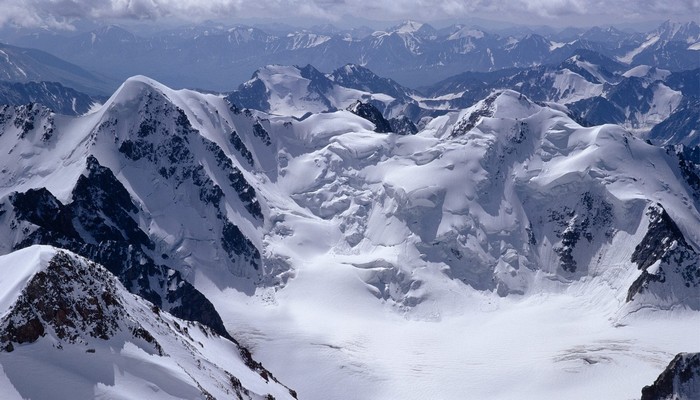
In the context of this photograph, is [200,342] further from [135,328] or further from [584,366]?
[584,366]

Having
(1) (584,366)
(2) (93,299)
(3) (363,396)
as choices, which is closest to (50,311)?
(2) (93,299)

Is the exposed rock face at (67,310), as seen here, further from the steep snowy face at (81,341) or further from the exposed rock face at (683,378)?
the exposed rock face at (683,378)

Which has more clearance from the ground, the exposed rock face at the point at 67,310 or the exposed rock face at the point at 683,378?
the exposed rock face at the point at 67,310

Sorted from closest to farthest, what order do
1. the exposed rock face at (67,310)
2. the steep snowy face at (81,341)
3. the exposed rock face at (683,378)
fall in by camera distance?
the steep snowy face at (81,341), the exposed rock face at (67,310), the exposed rock face at (683,378)

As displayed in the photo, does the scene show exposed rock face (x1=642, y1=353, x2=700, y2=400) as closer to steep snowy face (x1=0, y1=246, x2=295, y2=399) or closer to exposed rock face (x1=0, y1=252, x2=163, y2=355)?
steep snowy face (x1=0, y1=246, x2=295, y2=399)

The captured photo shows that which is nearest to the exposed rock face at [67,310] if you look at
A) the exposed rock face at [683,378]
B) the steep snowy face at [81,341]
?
the steep snowy face at [81,341]

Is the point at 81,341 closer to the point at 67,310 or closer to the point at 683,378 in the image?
the point at 67,310

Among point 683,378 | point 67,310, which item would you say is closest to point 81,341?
point 67,310
